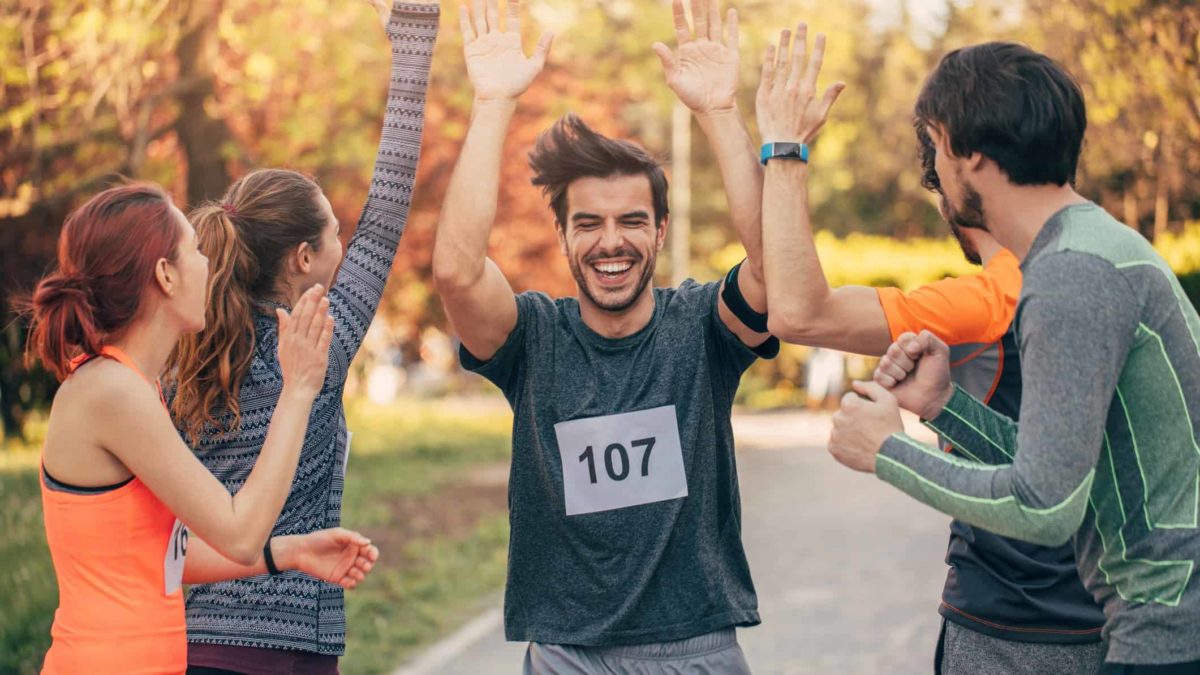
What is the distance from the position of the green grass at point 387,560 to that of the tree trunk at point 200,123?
8.81ft

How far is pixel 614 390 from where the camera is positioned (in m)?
3.90

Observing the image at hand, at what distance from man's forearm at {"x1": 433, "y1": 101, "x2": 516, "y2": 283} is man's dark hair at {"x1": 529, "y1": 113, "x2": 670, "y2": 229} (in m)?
0.30

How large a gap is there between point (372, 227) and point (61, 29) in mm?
6807

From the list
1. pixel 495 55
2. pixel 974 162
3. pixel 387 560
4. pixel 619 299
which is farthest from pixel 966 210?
pixel 387 560

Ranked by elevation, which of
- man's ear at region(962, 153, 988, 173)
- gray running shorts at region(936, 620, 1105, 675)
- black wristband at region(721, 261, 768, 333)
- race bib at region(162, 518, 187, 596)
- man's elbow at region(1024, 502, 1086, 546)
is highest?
man's ear at region(962, 153, 988, 173)

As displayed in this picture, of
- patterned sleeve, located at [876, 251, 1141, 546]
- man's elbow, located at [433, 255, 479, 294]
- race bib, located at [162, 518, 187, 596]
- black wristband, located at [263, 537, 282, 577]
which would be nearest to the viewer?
patterned sleeve, located at [876, 251, 1141, 546]

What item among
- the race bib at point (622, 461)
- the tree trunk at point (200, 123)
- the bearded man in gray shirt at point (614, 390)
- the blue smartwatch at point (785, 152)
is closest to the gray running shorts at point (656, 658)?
the bearded man in gray shirt at point (614, 390)

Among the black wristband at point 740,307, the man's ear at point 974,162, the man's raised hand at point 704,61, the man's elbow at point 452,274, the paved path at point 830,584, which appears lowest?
the paved path at point 830,584

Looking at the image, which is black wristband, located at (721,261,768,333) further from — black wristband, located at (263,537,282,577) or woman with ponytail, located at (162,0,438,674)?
black wristband, located at (263,537,282,577)

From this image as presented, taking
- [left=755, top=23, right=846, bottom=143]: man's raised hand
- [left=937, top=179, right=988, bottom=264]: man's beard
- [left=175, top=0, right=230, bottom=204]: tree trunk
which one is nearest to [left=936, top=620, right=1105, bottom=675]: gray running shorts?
[left=937, top=179, right=988, bottom=264]: man's beard

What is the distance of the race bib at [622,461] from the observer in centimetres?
380

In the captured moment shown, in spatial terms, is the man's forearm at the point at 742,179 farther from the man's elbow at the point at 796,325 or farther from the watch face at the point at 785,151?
the man's elbow at the point at 796,325

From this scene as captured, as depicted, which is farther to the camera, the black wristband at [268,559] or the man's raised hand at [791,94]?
the man's raised hand at [791,94]

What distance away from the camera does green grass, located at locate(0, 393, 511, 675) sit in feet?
24.8
